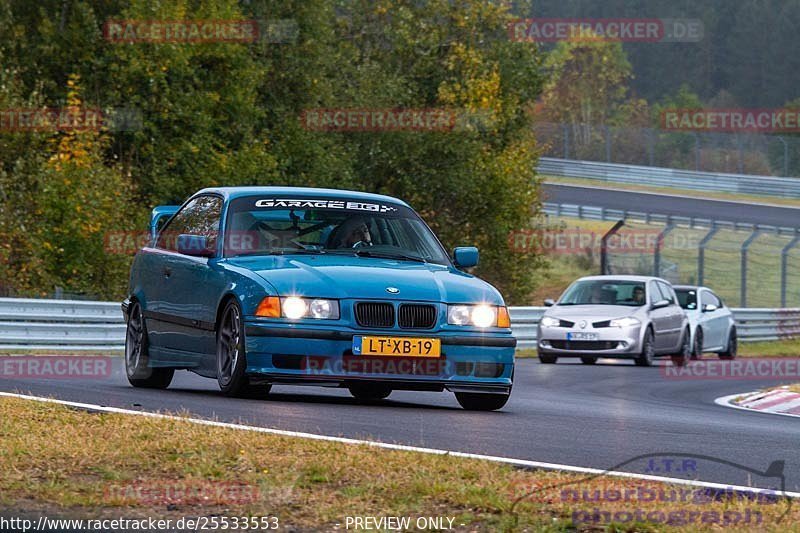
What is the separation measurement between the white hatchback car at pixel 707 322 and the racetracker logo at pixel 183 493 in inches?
762

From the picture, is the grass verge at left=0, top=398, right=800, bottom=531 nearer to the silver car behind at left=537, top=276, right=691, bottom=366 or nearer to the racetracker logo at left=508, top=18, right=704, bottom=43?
the silver car behind at left=537, top=276, right=691, bottom=366

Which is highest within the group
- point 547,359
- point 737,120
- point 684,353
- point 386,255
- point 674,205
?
point 737,120

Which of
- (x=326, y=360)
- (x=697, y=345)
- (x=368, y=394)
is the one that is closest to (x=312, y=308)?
(x=326, y=360)

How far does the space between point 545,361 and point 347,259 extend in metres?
12.5

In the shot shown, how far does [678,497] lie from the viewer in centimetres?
646

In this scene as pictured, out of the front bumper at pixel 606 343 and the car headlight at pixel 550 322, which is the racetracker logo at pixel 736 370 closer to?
the front bumper at pixel 606 343

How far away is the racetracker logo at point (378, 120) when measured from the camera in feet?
132

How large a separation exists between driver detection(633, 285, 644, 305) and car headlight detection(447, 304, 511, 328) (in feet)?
41.2

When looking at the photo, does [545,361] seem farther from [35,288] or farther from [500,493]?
[500,493]

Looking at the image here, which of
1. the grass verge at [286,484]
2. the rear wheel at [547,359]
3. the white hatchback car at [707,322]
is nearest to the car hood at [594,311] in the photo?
the rear wheel at [547,359]

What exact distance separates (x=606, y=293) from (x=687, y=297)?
378cm

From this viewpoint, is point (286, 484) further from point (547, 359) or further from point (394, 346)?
point (547, 359)

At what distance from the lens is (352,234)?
11.3m

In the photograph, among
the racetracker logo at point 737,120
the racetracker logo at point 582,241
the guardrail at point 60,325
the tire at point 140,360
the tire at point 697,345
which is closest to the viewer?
the tire at point 140,360
